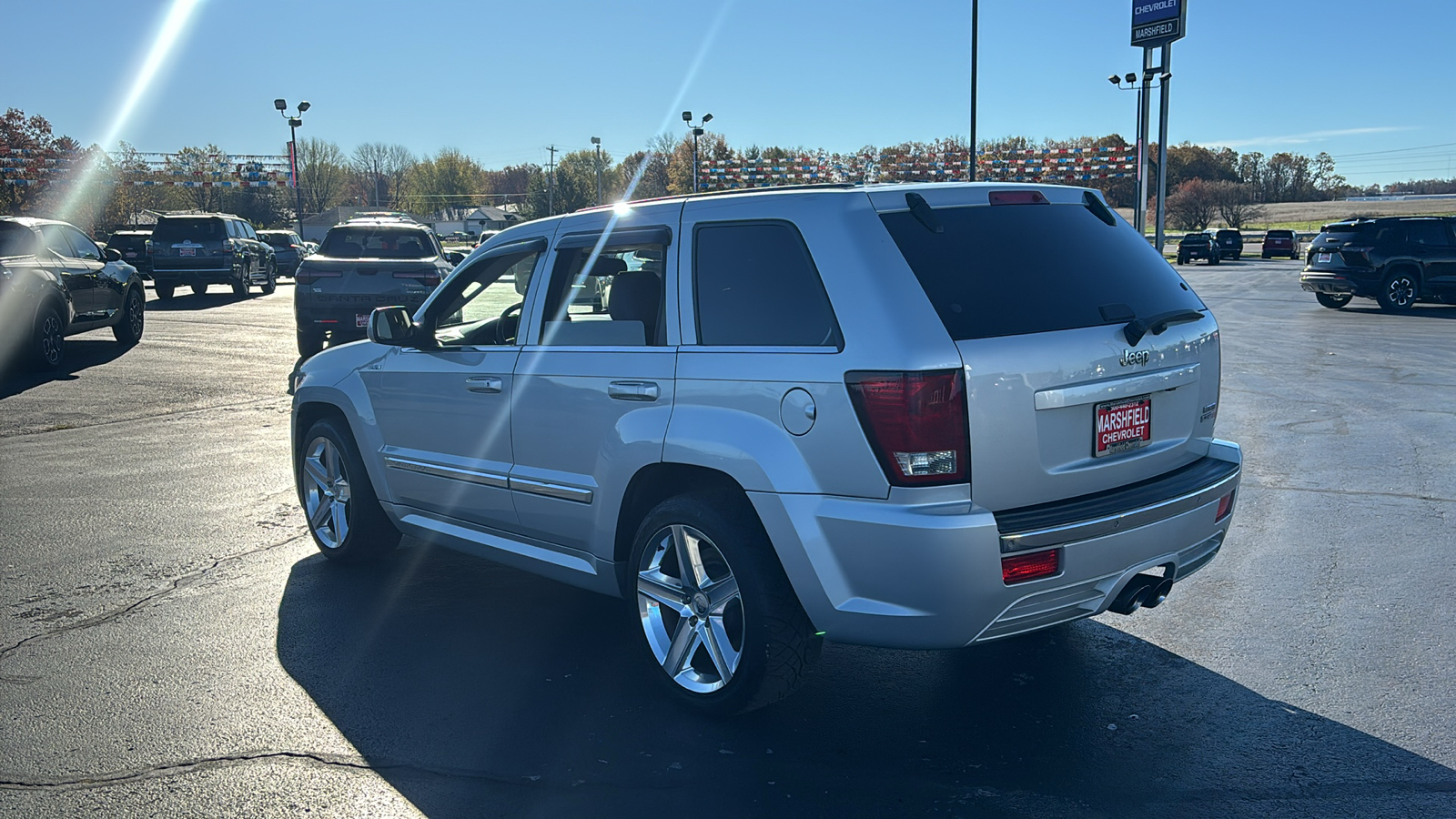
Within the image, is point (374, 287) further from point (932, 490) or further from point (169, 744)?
point (932, 490)

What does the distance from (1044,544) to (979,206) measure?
1.21 m

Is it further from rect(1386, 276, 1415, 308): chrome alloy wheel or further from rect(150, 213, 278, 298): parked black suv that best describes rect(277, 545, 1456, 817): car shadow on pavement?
rect(150, 213, 278, 298): parked black suv

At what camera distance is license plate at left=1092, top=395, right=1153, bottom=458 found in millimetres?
3807

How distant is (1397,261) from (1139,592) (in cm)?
2210

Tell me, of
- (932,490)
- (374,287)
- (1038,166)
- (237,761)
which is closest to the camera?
(932,490)

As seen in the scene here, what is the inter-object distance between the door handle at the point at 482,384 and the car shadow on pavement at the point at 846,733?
107 cm

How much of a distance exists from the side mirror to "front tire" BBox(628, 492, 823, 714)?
1.88 metres

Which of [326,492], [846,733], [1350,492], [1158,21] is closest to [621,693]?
[846,733]

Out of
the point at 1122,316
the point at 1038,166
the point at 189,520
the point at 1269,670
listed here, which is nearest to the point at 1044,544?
the point at 1122,316

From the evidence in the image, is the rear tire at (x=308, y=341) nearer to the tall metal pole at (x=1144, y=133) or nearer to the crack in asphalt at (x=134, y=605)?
the crack in asphalt at (x=134, y=605)

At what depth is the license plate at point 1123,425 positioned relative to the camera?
3.81m

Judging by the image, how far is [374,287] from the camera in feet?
48.7

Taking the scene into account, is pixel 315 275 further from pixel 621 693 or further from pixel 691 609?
pixel 691 609

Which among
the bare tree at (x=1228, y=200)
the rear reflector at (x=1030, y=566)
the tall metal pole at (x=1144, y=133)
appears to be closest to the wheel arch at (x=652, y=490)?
the rear reflector at (x=1030, y=566)
